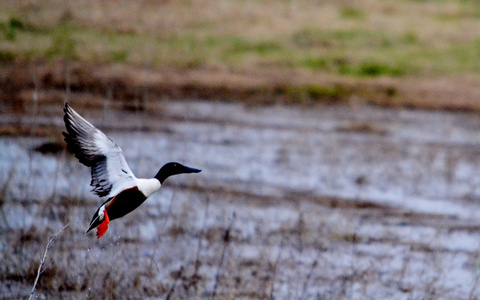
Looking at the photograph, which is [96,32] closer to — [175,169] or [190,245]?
[190,245]

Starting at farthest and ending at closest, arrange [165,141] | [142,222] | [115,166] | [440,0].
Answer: [440,0], [165,141], [142,222], [115,166]

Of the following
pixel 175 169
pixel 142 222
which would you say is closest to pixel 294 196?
pixel 142 222

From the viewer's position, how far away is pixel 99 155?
544 centimetres

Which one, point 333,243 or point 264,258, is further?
point 333,243

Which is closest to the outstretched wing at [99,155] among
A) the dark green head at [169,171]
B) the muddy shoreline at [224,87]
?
the dark green head at [169,171]

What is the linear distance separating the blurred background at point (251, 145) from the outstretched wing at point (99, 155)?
171 centimetres

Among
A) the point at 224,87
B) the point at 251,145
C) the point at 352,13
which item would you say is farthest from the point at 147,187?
the point at 352,13

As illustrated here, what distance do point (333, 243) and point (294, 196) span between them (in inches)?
109

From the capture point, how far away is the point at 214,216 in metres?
10.4

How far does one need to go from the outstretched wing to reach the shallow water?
6.62ft

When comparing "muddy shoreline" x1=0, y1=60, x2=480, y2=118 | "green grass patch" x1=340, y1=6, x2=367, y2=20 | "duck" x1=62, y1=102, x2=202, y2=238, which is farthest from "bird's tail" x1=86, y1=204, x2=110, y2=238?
"green grass patch" x1=340, y1=6, x2=367, y2=20

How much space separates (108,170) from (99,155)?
0.35ft

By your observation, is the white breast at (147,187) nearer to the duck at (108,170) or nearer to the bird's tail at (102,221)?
the duck at (108,170)

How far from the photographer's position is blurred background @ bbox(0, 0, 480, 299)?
8.25 m
